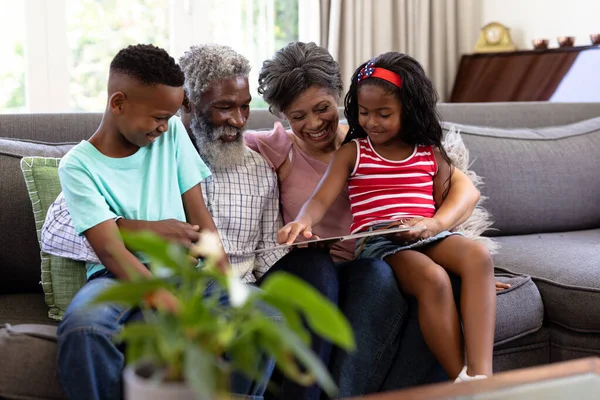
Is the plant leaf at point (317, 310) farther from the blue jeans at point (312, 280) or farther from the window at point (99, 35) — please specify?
the window at point (99, 35)

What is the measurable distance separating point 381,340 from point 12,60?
2.76 meters

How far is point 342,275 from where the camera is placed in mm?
1875

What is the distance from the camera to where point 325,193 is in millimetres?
1942

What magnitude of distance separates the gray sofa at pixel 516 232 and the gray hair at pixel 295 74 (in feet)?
1.05

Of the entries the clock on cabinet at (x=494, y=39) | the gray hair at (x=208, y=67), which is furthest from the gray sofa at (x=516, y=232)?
the clock on cabinet at (x=494, y=39)

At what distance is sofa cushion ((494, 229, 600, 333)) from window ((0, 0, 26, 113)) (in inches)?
101

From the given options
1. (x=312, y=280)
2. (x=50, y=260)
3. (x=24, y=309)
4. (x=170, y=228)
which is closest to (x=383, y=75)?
(x=312, y=280)

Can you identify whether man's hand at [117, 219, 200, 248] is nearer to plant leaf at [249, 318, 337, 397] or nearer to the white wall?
plant leaf at [249, 318, 337, 397]

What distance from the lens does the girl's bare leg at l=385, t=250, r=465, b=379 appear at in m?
1.68

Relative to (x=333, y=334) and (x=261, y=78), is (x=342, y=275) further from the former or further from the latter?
(x=333, y=334)

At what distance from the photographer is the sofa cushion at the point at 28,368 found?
1.48m

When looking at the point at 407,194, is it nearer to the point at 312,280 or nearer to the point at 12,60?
the point at 312,280

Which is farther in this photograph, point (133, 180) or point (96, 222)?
point (133, 180)

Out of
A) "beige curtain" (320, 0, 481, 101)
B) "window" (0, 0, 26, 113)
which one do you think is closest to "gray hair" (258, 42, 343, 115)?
"beige curtain" (320, 0, 481, 101)
